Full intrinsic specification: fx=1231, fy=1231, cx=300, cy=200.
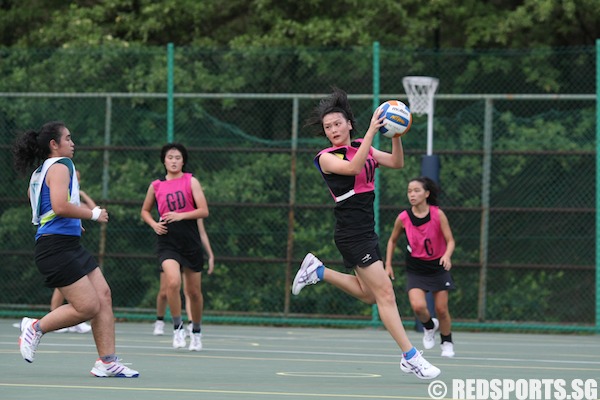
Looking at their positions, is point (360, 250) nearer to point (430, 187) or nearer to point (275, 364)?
point (275, 364)

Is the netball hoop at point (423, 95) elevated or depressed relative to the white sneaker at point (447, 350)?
elevated

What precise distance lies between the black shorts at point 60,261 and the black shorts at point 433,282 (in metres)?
4.24

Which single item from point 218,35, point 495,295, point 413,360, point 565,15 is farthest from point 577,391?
point 218,35

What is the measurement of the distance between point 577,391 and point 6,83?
1058 centimetres

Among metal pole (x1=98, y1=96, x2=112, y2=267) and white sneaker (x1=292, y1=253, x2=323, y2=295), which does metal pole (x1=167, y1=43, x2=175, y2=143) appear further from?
white sneaker (x1=292, y1=253, x2=323, y2=295)

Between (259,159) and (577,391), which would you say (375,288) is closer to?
(577,391)

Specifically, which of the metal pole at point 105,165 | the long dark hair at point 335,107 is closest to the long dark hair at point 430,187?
the long dark hair at point 335,107

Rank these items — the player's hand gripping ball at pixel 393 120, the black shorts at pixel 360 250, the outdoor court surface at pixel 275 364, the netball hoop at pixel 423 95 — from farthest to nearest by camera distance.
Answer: the netball hoop at pixel 423 95, the black shorts at pixel 360 250, the player's hand gripping ball at pixel 393 120, the outdoor court surface at pixel 275 364

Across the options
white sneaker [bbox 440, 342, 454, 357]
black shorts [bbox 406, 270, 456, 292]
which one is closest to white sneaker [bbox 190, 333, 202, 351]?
black shorts [bbox 406, 270, 456, 292]

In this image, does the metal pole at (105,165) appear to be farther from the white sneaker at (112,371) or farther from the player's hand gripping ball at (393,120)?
the player's hand gripping ball at (393,120)

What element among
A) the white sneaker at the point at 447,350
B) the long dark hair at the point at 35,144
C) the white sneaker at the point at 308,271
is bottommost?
the white sneaker at the point at 447,350

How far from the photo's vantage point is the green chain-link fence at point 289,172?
1550cm

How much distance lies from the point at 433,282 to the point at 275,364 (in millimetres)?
2340

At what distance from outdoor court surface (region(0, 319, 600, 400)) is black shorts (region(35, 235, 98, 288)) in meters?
0.70
